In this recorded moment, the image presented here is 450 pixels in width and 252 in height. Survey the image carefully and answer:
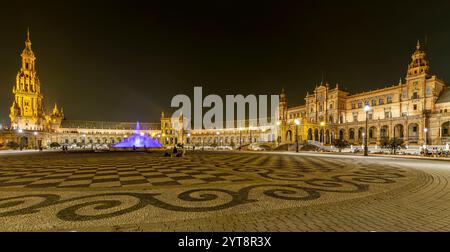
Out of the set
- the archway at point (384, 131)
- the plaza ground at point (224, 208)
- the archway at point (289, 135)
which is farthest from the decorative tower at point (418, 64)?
the plaza ground at point (224, 208)

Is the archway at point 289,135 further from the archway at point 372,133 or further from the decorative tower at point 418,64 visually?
the decorative tower at point 418,64

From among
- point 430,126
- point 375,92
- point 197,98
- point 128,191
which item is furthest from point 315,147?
point 197,98

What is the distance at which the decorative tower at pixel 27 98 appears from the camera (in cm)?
9550

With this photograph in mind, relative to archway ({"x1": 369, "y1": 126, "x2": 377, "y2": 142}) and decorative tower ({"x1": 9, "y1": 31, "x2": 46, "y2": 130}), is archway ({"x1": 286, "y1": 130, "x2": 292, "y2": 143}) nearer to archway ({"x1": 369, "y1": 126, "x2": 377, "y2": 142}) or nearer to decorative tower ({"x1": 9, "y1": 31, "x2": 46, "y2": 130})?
archway ({"x1": 369, "y1": 126, "x2": 377, "y2": 142})

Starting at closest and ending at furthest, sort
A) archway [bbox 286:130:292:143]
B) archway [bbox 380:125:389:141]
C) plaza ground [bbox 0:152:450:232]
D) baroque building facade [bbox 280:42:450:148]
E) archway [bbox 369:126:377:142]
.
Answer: plaza ground [bbox 0:152:450:232]
baroque building facade [bbox 280:42:450:148]
archway [bbox 380:125:389:141]
archway [bbox 369:126:377:142]
archway [bbox 286:130:292:143]

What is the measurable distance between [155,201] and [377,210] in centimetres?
604

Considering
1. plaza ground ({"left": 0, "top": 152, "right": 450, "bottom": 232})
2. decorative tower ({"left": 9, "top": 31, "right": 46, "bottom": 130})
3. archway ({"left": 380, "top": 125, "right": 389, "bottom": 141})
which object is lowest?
plaza ground ({"left": 0, "top": 152, "right": 450, "bottom": 232})

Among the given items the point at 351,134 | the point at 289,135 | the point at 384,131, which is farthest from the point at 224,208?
the point at 351,134

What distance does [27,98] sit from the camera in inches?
3935

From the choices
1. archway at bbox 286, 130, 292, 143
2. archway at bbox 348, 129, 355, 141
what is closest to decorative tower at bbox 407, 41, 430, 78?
archway at bbox 348, 129, 355, 141

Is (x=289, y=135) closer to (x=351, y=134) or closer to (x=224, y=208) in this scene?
(x=351, y=134)

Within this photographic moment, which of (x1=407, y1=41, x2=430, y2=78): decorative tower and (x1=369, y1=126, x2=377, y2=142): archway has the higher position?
(x1=407, y1=41, x2=430, y2=78): decorative tower

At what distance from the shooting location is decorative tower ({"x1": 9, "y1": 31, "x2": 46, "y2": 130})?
9550 centimetres
